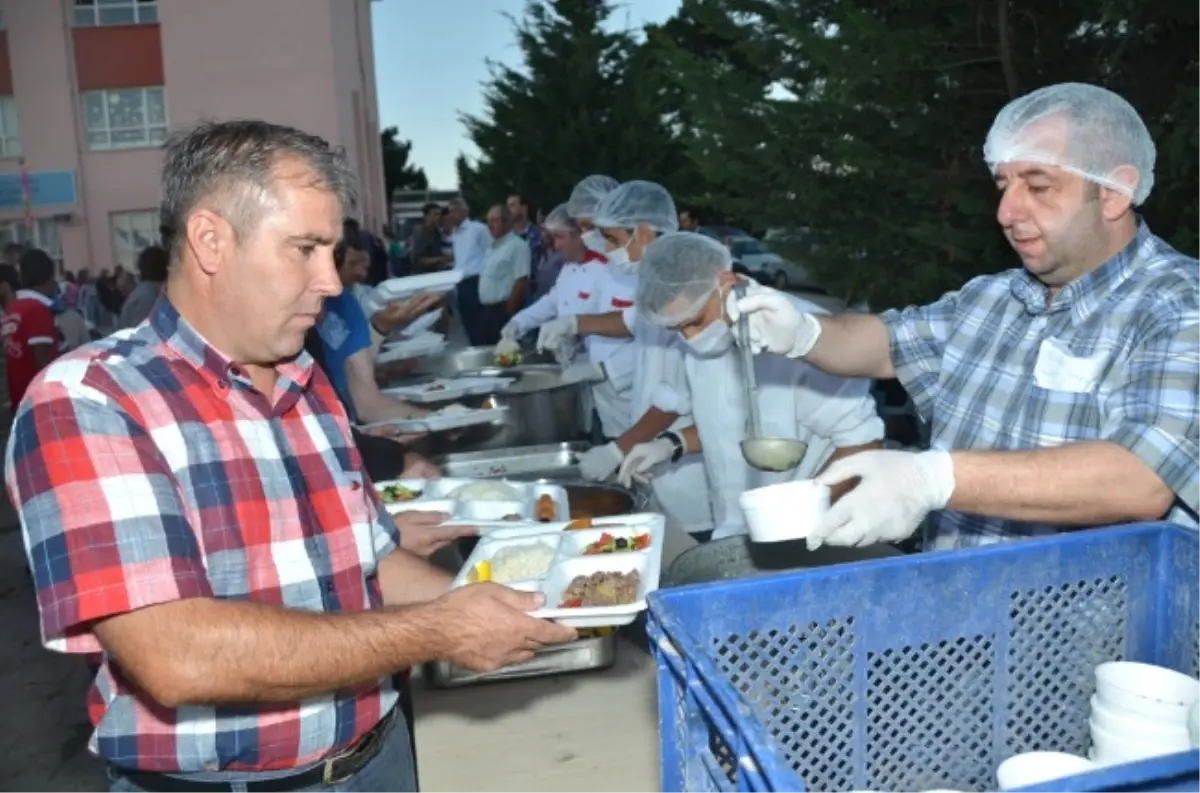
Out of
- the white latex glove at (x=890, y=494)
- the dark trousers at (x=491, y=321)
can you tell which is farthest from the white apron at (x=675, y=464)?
the dark trousers at (x=491, y=321)

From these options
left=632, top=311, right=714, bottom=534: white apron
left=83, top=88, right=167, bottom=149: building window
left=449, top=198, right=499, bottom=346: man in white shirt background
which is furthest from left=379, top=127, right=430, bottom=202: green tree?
left=632, top=311, right=714, bottom=534: white apron

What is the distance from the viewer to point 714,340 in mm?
3064

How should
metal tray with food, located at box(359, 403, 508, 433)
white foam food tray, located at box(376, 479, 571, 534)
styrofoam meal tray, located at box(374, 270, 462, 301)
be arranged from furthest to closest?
styrofoam meal tray, located at box(374, 270, 462, 301), metal tray with food, located at box(359, 403, 508, 433), white foam food tray, located at box(376, 479, 571, 534)

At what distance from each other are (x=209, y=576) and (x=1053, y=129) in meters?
1.54

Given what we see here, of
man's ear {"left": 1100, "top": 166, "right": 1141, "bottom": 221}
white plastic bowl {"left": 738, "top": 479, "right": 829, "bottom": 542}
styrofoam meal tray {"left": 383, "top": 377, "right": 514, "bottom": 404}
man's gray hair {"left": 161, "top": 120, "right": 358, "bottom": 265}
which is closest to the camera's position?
man's gray hair {"left": 161, "top": 120, "right": 358, "bottom": 265}

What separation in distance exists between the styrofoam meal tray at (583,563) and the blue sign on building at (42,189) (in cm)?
2005

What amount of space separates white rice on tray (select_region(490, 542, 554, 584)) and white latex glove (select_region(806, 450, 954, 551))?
2.64ft

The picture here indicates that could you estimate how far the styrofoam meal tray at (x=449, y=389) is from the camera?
15.4 ft

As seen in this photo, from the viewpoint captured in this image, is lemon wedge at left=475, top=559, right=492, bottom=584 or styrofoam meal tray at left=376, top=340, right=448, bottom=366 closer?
lemon wedge at left=475, top=559, right=492, bottom=584

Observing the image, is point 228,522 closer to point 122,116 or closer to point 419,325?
point 419,325

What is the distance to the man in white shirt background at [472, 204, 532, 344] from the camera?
884 centimetres

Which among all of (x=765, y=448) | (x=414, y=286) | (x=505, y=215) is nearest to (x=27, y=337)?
(x=414, y=286)

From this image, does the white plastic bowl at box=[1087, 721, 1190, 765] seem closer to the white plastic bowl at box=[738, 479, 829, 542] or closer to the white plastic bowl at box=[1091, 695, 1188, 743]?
the white plastic bowl at box=[1091, 695, 1188, 743]

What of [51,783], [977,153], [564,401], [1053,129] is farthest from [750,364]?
[977,153]
